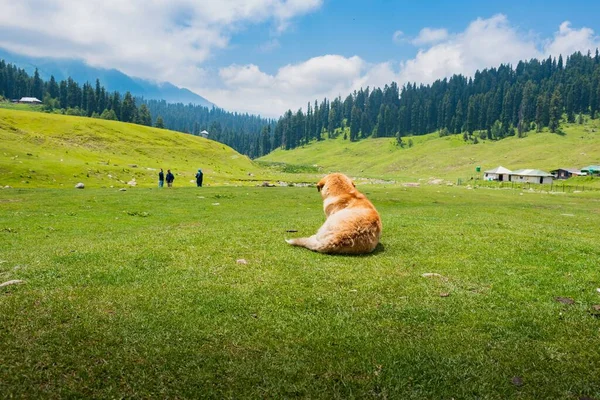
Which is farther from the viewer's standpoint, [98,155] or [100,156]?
[98,155]

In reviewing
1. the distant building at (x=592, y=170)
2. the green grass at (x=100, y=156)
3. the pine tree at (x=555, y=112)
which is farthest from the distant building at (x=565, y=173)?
the green grass at (x=100, y=156)

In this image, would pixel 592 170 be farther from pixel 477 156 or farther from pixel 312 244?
pixel 312 244

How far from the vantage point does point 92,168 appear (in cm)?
5456

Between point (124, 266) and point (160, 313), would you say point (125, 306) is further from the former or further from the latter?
point (124, 266)

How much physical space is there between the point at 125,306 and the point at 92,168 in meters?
54.5

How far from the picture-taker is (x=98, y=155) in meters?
75.6

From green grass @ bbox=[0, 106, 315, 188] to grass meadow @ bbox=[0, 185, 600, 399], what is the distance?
42754mm

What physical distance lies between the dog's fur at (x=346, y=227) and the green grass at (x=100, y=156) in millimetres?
42650

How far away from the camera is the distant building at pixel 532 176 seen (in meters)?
105

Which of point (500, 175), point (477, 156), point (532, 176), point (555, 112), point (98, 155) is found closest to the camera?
point (98, 155)

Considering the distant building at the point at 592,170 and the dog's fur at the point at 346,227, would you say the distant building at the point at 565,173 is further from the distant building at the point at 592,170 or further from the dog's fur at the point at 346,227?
the dog's fur at the point at 346,227

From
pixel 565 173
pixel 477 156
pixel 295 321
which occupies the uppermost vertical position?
pixel 477 156

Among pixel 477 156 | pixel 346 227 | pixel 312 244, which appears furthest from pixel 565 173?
pixel 312 244

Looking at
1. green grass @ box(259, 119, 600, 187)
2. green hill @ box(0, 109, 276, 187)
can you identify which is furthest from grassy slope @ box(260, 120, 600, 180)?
green hill @ box(0, 109, 276, 187)
